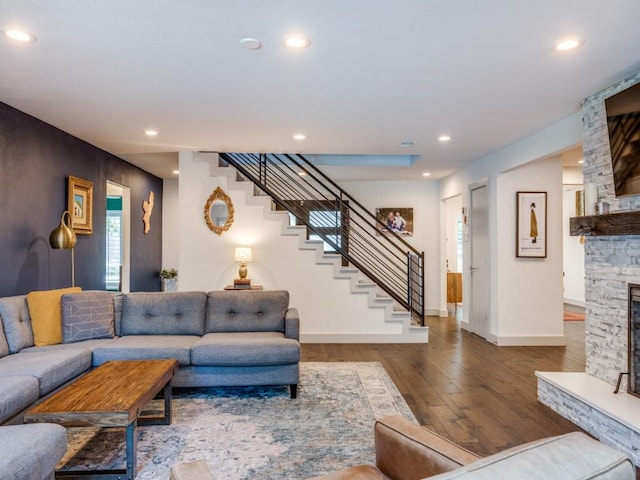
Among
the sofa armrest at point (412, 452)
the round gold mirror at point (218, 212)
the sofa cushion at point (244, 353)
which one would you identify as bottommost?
the sofa cushion at point (244, 353)

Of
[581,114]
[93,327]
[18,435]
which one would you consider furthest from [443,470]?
[581,114]

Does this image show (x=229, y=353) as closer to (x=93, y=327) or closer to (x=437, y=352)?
(x=93, y=327)

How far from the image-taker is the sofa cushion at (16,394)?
2406 mm

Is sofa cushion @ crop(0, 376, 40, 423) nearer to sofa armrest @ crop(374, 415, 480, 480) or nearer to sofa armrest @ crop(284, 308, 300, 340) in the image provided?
sofa armrest @ crop(284, 308, 300, 340)

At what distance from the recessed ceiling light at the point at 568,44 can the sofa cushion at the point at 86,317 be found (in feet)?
14.1

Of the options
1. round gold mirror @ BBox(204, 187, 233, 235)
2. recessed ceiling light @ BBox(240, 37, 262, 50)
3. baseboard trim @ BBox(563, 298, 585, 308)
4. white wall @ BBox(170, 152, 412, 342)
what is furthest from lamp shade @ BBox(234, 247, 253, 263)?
baseboard trim @ BBox(563, 298, 585, 308)

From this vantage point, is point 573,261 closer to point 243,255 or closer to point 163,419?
point 243,255

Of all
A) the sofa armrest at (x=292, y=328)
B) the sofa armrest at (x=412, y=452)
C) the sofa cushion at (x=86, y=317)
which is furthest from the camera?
the sofa armrest at (x=292, y=328)

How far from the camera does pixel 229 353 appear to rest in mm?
3564

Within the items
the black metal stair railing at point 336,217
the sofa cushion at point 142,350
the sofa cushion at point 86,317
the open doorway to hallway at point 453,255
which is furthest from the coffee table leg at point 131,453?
the open doorway to hallway at point 453,255

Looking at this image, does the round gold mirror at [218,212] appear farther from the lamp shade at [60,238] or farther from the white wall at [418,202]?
the white wall at [418,202]

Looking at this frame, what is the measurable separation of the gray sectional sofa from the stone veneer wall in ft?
8.38

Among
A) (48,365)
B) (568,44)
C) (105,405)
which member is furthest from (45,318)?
(568,44)

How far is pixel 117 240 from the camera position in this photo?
27.9ft
